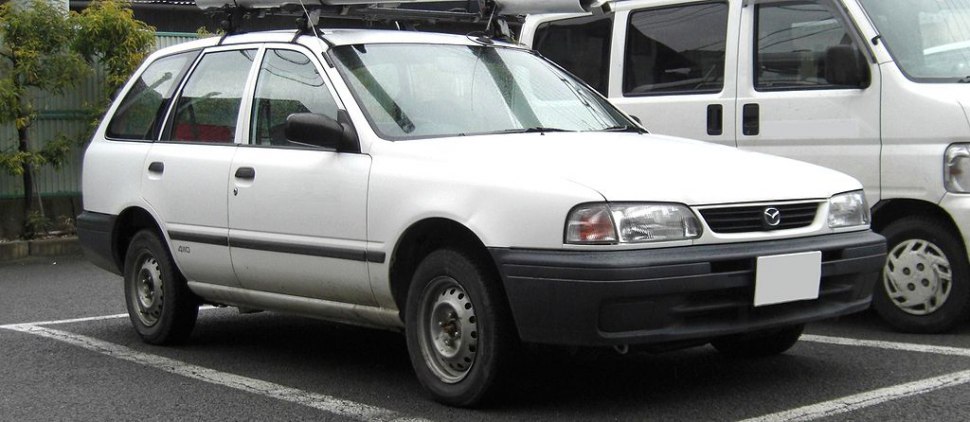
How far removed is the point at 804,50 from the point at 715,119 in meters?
0.69

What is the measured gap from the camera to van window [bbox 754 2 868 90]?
22.9 feet

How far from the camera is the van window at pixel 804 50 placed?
22.9 feet

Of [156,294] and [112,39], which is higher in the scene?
[112,39]

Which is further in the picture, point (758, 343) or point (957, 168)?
point (957, 168)

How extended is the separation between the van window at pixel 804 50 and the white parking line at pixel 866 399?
192 cm

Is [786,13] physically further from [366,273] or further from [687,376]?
[366,273]

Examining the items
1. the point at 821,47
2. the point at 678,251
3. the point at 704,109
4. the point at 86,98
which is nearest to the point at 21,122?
the point at 86,98

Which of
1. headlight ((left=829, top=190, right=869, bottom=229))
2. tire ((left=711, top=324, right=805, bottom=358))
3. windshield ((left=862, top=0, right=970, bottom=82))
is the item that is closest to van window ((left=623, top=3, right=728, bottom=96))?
windshield ((left=862, top=0, right=970, bottom=82))

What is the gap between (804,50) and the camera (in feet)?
24.1

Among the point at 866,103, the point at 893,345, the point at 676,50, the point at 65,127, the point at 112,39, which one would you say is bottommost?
the point at 893,345

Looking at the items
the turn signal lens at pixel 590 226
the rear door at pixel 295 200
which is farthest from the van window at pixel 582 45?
the turn signal lens at pixel 590 226

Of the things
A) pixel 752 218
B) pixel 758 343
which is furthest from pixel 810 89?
pixel 752 218

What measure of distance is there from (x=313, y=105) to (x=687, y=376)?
2081 mm

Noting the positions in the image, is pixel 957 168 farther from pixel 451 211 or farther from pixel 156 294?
pixel 156 294
